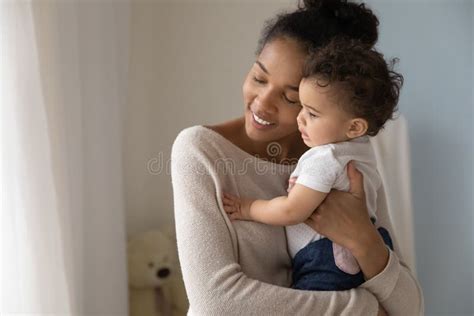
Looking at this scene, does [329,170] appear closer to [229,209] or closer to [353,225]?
[353,225]

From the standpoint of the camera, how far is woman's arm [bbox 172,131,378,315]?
1.11m

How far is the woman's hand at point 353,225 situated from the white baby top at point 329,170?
22 mm

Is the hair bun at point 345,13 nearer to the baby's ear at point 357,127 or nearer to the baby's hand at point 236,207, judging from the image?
the baby's ear at point 357,127

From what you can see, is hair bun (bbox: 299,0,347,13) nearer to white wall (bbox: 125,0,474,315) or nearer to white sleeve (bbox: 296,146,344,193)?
white sleeve (bbox: 296,146,344,193)

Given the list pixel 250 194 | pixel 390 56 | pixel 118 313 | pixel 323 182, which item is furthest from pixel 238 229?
pixel 390 56

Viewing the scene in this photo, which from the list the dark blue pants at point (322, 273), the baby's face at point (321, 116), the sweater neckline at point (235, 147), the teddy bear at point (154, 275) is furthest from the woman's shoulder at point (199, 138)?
the teddy bear at point (154, 275)

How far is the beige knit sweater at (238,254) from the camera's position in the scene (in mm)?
1118

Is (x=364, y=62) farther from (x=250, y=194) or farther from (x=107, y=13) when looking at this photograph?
(x=107, y=13)

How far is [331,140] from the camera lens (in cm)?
116

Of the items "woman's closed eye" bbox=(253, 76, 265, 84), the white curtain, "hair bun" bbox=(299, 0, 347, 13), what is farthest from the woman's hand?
the white curtain

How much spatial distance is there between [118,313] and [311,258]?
1034 millimetres

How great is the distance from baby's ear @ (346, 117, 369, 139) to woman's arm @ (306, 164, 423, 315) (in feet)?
0.23

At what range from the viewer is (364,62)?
1.09 metres

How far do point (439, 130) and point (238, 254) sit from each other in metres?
1.26
